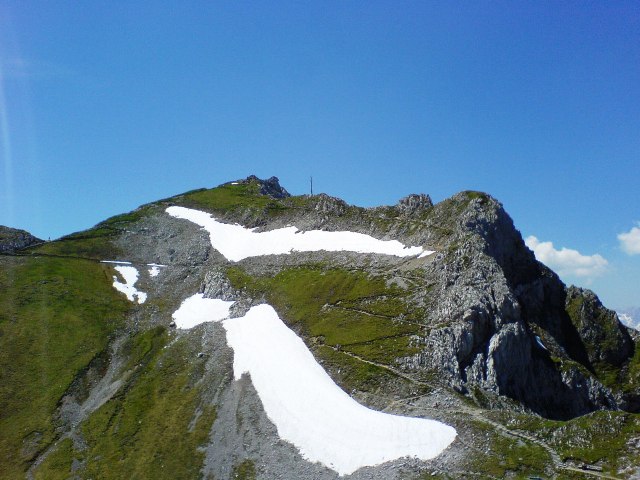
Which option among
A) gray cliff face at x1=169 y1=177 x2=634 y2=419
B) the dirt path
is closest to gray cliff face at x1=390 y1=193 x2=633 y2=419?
gray cliff face at x1=169 y1=177 x2=634 y2=419

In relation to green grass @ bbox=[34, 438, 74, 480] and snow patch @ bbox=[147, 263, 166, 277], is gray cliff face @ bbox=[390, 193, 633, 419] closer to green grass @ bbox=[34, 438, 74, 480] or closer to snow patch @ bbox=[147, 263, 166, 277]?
green grass @ bbox=[34, 438, 74, 480]

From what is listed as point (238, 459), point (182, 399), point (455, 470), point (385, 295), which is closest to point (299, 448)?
point (238, 459)

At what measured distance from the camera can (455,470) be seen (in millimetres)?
38844

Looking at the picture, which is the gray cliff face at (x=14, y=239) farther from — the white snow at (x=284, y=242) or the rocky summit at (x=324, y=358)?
the white snow at (x=284, y=242)

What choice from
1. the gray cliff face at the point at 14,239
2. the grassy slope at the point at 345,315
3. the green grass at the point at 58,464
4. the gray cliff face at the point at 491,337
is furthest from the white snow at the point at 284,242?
the green grass at the point at 58,464

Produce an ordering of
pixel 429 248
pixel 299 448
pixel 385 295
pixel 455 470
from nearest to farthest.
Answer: pixel 455 470
pixel 299 448
pixel 385 295
pixel 429 248

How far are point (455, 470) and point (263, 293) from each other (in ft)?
174

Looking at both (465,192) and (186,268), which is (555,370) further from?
(186,268)

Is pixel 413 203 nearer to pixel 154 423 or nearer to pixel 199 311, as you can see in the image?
pixel 199 311

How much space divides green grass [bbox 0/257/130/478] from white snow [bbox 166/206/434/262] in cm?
2574

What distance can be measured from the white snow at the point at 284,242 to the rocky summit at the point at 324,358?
528mm

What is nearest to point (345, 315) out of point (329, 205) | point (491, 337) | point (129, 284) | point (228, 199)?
point (491, 337)

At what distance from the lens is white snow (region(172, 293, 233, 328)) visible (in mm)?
83750

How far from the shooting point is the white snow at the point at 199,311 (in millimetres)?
83750
